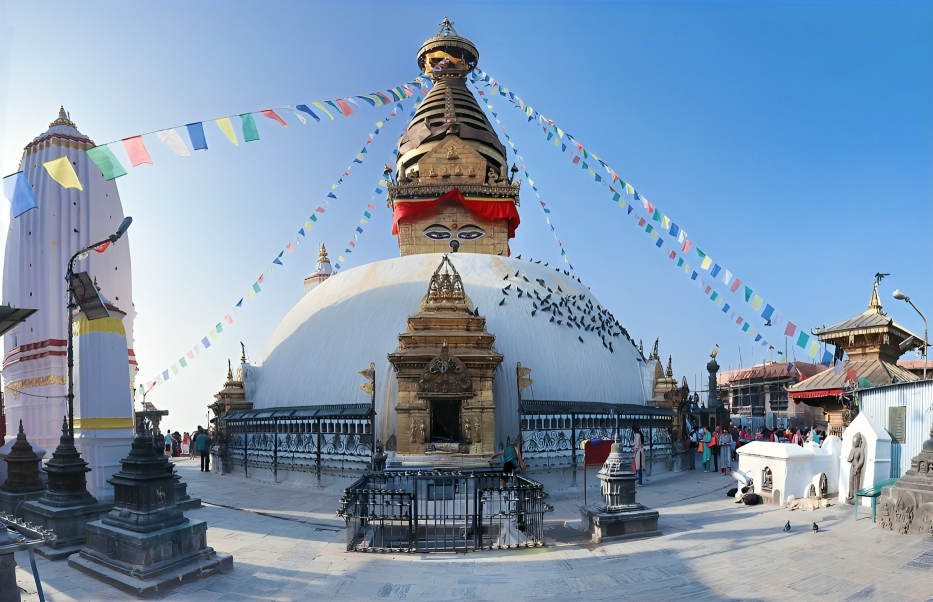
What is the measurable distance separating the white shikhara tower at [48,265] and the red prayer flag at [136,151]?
13.9 meters

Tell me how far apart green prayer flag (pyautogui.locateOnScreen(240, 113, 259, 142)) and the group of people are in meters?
7.63

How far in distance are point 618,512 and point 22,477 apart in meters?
9.92

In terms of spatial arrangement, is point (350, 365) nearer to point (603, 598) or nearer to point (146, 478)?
point (146, 478)

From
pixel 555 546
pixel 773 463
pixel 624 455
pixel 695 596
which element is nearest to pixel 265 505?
pixel 555 546

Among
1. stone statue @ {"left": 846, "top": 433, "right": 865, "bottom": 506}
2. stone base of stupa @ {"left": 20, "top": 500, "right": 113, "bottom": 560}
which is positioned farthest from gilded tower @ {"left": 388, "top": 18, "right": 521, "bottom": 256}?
stone base of stupa @ {"left": 20, "top": 500, "right": 113, "bottom": 560}

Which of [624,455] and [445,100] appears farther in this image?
[445,100]

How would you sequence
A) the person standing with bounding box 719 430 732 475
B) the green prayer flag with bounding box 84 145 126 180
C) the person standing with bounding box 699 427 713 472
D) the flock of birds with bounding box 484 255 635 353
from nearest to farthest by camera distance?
1. the green prayer flag with bounding box 84 145 126 180
2. the person standing with bounding box 719 430 732 475
3. the person standing with bounding box 699 427 713 472
4. the flock of birds with bounding box 484 255 635 353

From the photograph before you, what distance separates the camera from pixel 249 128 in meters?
11.5

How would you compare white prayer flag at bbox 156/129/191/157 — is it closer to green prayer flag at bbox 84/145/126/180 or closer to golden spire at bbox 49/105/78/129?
green prayer flag at bbox 84/145/126/180

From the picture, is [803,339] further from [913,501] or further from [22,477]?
[22,477]

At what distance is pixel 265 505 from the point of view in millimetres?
11938

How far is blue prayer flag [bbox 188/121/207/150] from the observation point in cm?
1073

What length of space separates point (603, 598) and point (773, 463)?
6.76 metres

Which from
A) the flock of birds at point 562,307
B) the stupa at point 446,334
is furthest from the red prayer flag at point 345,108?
the flock of birds at point 562,307
